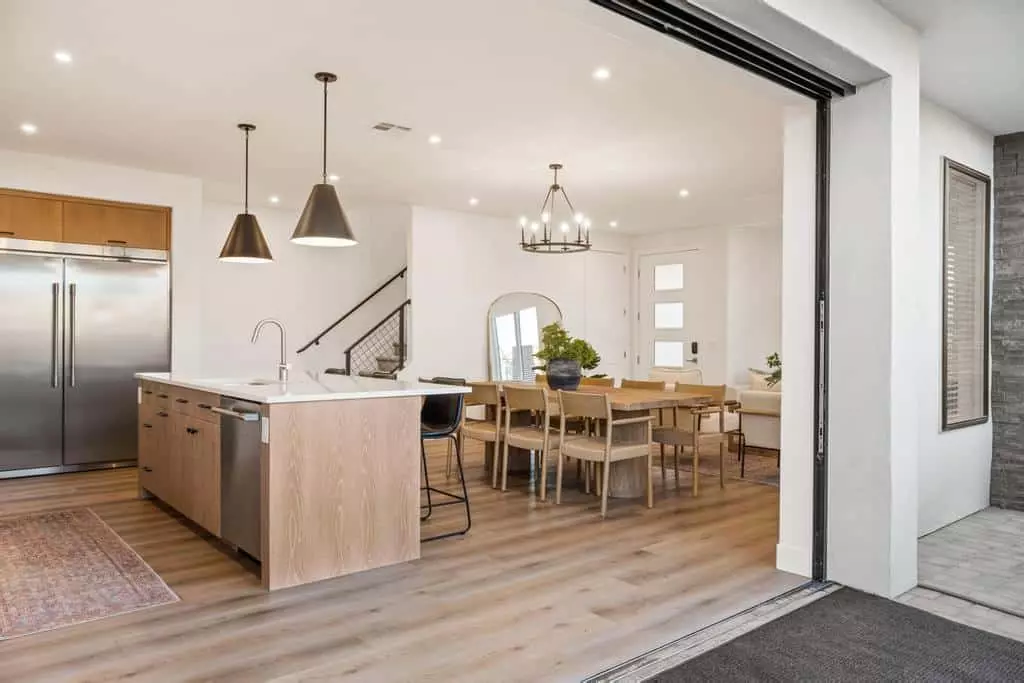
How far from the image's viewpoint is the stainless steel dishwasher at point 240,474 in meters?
3.40

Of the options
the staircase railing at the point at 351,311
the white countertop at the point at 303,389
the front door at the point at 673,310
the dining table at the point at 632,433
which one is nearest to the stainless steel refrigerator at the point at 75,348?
the white countertop at the point at 303,389

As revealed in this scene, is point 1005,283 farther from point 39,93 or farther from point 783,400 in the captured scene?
point 39,93

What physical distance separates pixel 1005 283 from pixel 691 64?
10.7ft

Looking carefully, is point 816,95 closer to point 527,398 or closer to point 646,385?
point 527,398

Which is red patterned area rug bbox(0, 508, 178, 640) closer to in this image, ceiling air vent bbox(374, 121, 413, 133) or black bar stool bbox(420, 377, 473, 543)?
black bar stool bbox(420, 377, 473, 543)

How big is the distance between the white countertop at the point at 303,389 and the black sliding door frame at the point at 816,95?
184 centimetres

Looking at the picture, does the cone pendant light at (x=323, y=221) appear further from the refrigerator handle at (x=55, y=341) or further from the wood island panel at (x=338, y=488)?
the refrigerator handle at (x=55, y=341)

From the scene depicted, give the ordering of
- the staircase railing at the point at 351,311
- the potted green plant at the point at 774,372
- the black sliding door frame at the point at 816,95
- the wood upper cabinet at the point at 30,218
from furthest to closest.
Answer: the staircase railing at the point at 351,311, the potted green plant at the point at 774,372, the wood upper cabinet at the point at 30,218, the black sliding door frame at the point at 816,95

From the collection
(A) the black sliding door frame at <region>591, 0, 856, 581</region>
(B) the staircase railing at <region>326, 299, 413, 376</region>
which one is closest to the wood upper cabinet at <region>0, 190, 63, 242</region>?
(B) the staircase railing at <region>326, 299, 413, 376</region>

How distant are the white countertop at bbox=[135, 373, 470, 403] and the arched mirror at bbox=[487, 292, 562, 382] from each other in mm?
4730

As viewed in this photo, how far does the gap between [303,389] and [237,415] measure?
35cm

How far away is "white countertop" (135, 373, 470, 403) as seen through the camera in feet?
10.9

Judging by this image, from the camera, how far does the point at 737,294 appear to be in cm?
997

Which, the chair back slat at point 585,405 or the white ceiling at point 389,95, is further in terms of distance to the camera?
the chair back slat at point 585,405
